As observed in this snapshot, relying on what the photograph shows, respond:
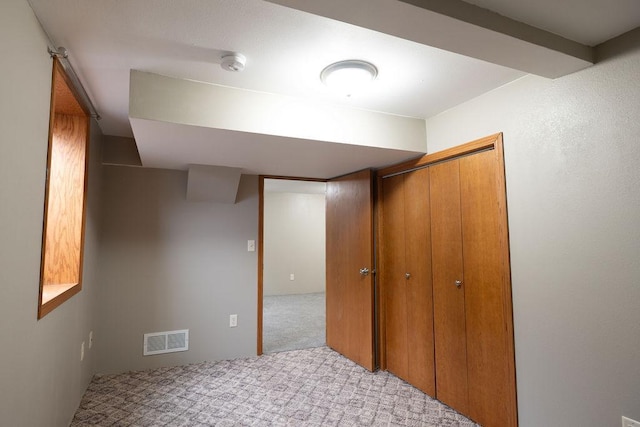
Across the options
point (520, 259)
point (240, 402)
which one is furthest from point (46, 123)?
point (520, 259)

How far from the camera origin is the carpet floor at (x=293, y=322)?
12.7 feet

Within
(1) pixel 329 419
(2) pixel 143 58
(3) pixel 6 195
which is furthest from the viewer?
(1) pixel 329 419

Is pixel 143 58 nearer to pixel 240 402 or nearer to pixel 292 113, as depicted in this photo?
pixel 292 113

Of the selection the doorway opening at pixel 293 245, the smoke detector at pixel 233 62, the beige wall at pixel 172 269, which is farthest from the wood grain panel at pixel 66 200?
the doorway opening at pixel 293 245

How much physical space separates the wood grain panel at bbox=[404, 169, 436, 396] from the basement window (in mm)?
2443

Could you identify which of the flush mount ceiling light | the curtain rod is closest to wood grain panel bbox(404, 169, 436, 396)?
the flush mount ceiling light

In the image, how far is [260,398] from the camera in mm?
2578

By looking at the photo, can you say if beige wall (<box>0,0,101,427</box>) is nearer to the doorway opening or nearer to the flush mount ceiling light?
the flush mount ceiling light

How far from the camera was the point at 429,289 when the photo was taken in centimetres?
261

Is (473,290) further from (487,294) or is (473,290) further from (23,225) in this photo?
(23,225)

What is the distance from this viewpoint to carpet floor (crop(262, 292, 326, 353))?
12.7 feet

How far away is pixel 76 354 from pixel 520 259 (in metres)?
2.94

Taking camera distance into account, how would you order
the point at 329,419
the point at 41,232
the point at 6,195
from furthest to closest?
the point at 329,419
the point at 41,232
the point at 6,195

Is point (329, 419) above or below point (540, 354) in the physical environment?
below
